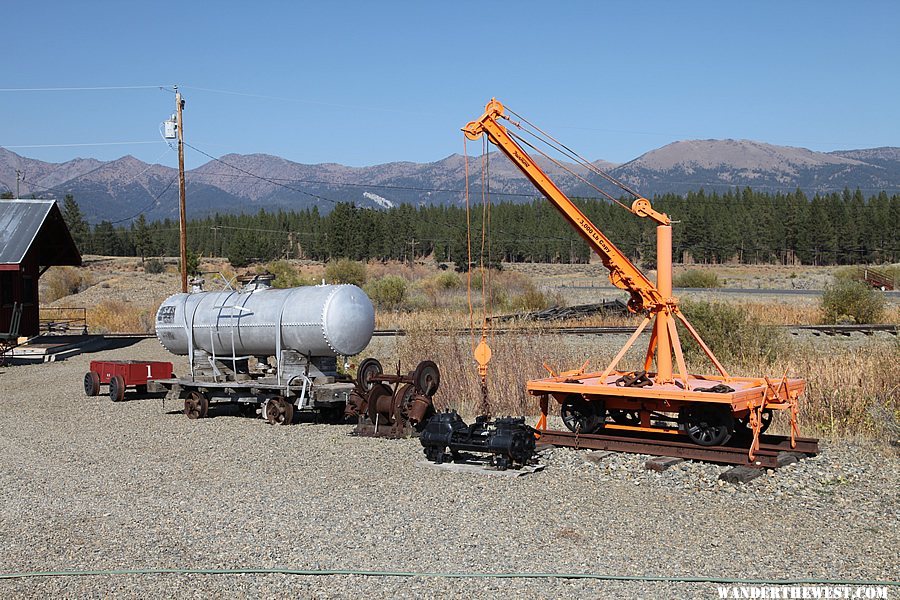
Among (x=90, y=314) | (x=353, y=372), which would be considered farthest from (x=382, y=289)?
(x=353, y=372)

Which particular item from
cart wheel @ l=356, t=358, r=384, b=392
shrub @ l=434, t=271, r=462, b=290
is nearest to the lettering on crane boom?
cart wheel @ l=356, t=358, r=384, b=392

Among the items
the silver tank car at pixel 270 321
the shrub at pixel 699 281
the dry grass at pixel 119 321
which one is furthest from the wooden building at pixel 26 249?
the shrub at pixel 699 281

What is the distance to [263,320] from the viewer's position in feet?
53.3

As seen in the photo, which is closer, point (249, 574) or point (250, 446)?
point (249, 574)

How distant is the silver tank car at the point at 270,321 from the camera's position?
15516 mm

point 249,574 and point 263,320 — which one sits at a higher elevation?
point 263,320

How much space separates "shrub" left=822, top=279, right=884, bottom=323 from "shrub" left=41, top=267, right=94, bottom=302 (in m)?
51.2

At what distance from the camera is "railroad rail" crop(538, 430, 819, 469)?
35.4ft

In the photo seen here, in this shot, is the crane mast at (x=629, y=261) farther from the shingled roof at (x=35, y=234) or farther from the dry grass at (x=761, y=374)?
the shingled roof at (x=35, y=234)

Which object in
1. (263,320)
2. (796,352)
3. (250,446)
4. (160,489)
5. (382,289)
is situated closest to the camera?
(160,489)

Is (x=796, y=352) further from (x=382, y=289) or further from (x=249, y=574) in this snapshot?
(x=382, y=289)

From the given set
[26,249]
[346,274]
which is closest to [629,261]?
[26,249]

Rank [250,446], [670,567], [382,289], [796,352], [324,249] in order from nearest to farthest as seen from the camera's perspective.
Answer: [670,567] → [250,446] → [796,352] → [382,289] → [324,249]

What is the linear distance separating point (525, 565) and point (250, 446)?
7020 millimetres
